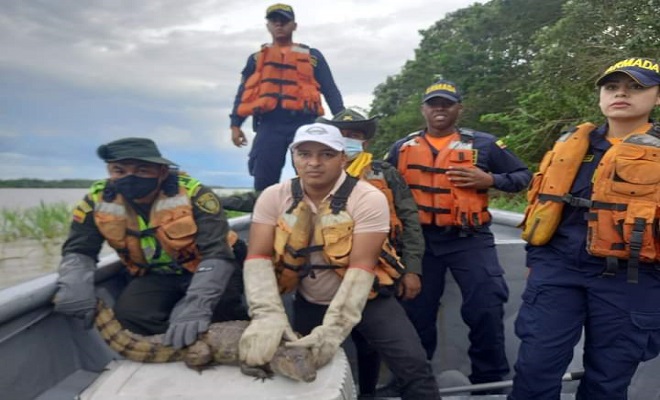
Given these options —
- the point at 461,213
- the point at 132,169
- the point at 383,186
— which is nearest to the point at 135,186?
the point at 132,169

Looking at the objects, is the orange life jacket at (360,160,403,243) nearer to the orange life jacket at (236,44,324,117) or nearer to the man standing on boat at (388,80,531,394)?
the man standing on boat at (388,80,531,394)

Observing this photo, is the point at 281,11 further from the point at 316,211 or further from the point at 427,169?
the point at 316,211

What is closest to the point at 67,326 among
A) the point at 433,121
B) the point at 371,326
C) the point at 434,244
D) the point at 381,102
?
the point at 371,326

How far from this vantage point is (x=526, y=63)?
2150 cm

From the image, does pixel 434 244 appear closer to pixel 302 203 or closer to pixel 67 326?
pixel 302 203

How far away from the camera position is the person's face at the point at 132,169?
283 centimetres

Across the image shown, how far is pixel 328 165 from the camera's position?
261 cm

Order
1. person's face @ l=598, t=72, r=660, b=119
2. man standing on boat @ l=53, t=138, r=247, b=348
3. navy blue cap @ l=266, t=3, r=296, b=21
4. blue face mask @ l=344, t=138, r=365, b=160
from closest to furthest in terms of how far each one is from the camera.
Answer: person's face @ l=598, t=72, r=660, b=119 < man standing on boat @ l=53, t=138, r=247, b=348 < blue face mask @ l=344, t=138, r=365, b=160 < navy blue cap @ l=266, t=3, r=296, b=21

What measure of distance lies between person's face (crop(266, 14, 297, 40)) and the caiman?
2877 millimetres

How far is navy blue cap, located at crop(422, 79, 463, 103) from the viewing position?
3.42 meters

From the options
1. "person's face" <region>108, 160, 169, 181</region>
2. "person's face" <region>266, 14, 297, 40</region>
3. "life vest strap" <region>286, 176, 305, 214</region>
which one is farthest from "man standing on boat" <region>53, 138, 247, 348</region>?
"person's face" <region>266, 14, 297, 40</region>

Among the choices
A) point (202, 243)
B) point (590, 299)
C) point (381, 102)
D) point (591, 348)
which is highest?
point (381, 102)

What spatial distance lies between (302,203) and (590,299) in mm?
1346

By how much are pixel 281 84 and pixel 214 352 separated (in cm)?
284
